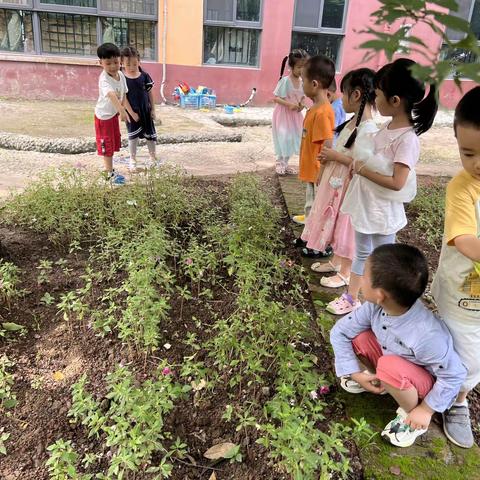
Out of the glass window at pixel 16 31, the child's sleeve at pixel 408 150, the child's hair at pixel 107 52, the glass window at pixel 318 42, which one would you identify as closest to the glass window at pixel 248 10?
the glass window at pixel 318 42

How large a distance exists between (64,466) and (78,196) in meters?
2.59

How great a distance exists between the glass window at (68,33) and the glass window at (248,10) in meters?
3.11

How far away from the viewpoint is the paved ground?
5.60 meters

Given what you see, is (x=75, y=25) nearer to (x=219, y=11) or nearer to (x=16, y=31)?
(x=16, y=31)

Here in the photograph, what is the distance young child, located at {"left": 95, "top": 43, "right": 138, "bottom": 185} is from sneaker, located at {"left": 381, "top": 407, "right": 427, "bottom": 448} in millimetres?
3598

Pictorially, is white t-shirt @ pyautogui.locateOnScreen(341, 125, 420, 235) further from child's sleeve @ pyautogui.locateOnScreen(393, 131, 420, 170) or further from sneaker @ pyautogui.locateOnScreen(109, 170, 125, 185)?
sneaker @ pyautogui.locateOnScreen(109, 170, 125, 185)

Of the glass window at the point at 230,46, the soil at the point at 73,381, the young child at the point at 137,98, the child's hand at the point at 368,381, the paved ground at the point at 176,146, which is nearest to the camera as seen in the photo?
the soil at the point at 73,381

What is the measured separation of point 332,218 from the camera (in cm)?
309

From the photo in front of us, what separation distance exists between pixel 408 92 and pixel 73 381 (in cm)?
208

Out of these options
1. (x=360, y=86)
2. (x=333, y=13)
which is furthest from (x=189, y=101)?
(x=360, y=86)

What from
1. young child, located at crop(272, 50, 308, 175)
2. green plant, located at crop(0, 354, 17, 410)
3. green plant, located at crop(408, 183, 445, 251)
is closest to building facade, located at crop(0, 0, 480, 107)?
young child, located at crop(272, 50, 308, 175)

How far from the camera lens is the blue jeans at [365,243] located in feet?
8.50

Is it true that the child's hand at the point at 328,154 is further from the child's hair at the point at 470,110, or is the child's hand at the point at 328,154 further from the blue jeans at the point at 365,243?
the child's hair at the point at 470,110

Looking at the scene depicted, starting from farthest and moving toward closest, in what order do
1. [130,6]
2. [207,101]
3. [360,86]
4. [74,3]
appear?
[207,101] → [130,6] → [74,3] → [360,86]
